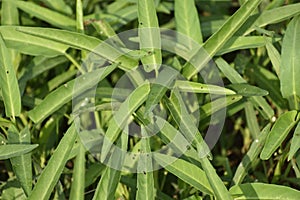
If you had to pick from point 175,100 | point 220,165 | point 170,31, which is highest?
point 170,31

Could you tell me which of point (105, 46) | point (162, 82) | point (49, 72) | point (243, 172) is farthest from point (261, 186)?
point (49, 72)

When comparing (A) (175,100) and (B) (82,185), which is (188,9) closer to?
(A) (175,100)

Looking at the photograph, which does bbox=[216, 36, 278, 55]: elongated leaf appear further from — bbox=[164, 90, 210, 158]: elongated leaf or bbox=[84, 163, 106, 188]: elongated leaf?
bbox=[84, 163, 106, 188]: elongated leaf

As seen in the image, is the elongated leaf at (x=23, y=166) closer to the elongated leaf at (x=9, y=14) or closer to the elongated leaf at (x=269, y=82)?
the elongated leaf at (x=9, y=14)

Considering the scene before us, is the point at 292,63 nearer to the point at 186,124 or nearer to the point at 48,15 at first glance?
the point at 186,124

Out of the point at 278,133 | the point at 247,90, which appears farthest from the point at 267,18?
the point at 278,133
